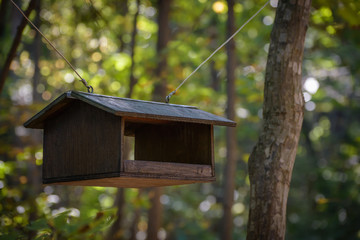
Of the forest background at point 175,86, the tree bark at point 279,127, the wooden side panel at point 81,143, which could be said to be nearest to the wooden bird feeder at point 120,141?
the wooden side panel at point 81,143

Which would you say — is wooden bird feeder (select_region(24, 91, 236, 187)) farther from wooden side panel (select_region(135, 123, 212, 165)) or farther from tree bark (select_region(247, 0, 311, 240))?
tree bark (select_region(247, 0, 311, 240))

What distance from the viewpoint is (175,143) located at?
173 inches

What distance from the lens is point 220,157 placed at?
57.4 ft

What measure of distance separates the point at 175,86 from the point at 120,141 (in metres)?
6.96

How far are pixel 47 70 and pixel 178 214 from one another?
630cm

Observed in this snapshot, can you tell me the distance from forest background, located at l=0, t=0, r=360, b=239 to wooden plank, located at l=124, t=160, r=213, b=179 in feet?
5.06

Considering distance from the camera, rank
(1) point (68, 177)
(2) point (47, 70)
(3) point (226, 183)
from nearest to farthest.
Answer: (1) point (68, 177) < (3) point (226, 183) < (2) point (47, 70)

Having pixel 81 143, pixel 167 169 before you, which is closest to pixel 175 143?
pixel 167 169

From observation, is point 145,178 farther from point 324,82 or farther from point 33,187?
point 324,82

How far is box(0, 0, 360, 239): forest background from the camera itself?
8.09 metres

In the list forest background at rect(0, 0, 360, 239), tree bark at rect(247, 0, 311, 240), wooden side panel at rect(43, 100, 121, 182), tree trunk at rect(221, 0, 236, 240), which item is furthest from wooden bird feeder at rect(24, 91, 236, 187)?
tree trunk at rect(221, 0, 236, 240)

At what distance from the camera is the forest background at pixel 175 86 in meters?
8.09

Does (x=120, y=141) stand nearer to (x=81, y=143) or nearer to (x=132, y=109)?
(x=132, y=109)

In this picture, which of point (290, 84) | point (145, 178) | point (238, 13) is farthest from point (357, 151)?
point (145, 178)
